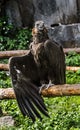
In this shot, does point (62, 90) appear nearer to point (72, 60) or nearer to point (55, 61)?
point (55, 61)

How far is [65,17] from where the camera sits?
36.9 feet

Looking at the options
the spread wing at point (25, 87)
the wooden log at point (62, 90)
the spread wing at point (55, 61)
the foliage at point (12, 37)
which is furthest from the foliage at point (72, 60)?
the wooden log at point (62, 90)

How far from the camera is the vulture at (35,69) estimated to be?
4.17m

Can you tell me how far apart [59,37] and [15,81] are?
691 cm

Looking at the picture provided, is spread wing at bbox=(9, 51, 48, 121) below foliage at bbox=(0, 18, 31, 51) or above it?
above

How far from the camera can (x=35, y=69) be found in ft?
14.5

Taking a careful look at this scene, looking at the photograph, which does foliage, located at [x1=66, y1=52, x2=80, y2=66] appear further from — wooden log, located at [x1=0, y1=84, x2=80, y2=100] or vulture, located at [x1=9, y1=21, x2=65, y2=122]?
wooden log, located at [x1=0, y1=84, x2=80, y2=100]

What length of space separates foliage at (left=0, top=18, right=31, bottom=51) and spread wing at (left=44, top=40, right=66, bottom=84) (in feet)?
21.2

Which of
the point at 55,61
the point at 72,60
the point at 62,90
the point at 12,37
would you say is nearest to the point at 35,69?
the point at 55,61

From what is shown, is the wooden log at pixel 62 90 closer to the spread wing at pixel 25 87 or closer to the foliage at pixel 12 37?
the spread wing at pixel 25 87

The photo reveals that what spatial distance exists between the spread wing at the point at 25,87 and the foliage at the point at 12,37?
653cm

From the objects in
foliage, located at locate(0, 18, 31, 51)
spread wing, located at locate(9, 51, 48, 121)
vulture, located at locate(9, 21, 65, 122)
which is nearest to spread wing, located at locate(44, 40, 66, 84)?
vulture, located at locate(9, 21, 65, 122)

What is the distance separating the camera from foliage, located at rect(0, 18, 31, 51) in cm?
1093

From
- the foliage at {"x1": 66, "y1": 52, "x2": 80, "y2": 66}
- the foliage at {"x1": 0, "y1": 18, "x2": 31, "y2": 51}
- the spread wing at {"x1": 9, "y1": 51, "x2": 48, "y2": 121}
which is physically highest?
the spread wing at {"x1": 9, "y1": 51, "x2": 48, "y2": 121}
